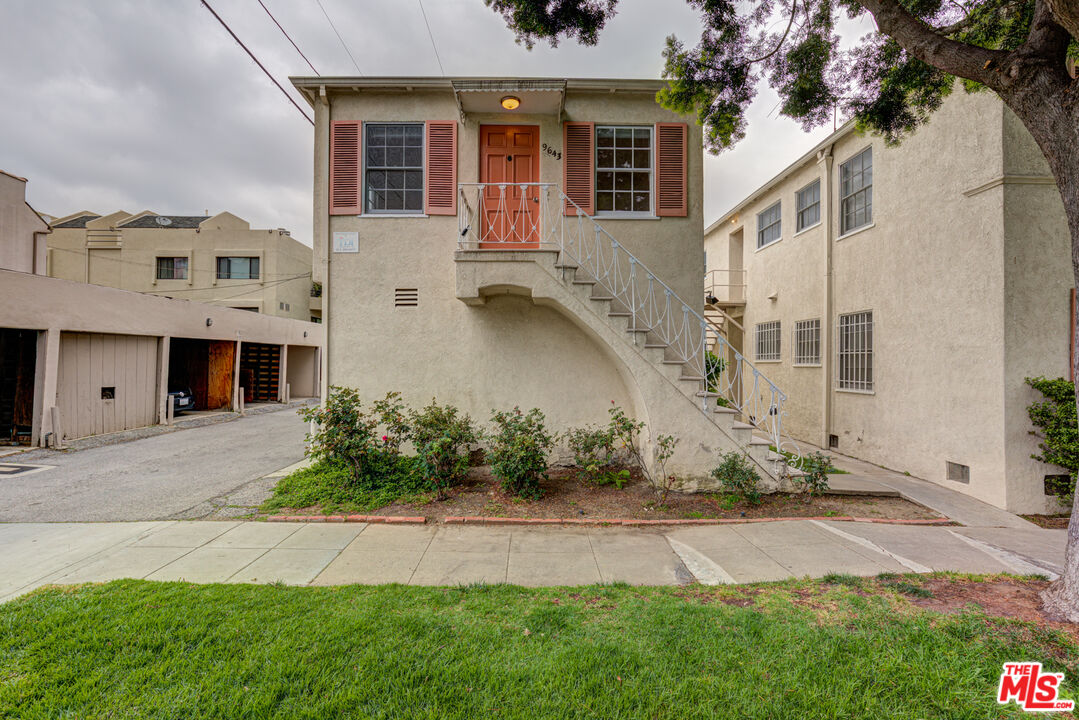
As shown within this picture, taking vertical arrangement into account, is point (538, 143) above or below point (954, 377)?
above

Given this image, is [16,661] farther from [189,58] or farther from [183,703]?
[189,58]

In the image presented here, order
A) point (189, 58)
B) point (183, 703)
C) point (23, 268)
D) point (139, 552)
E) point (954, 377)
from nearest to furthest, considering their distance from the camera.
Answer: point (183, 703)
point (139, 552)
point (954, 377)
point (189, 58)
point (23, 268)

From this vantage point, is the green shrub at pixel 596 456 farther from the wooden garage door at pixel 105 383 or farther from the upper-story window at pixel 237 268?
the upper-story window at pixel 237 268

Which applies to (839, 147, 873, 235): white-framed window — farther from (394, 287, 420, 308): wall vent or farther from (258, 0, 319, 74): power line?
(258, 0, 319, 74): power line

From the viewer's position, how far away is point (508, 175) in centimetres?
771

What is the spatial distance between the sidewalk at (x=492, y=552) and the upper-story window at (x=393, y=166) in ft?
17.8

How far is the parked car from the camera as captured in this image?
14.2 meters

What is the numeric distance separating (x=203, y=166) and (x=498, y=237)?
27384 mm

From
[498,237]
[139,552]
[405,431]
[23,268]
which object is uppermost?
[23,268]

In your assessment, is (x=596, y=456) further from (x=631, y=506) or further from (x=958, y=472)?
(x=958, y=472)

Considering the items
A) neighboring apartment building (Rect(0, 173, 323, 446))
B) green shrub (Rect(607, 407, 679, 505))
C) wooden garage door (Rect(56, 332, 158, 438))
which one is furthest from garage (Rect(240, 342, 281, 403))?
green shrub (Rect(607, 407, 679, 505))

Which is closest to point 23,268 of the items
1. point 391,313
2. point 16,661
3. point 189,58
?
point 189,58

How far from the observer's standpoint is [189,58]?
10.0 meters

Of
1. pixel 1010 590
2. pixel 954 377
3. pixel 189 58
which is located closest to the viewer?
pixel 1010 590
